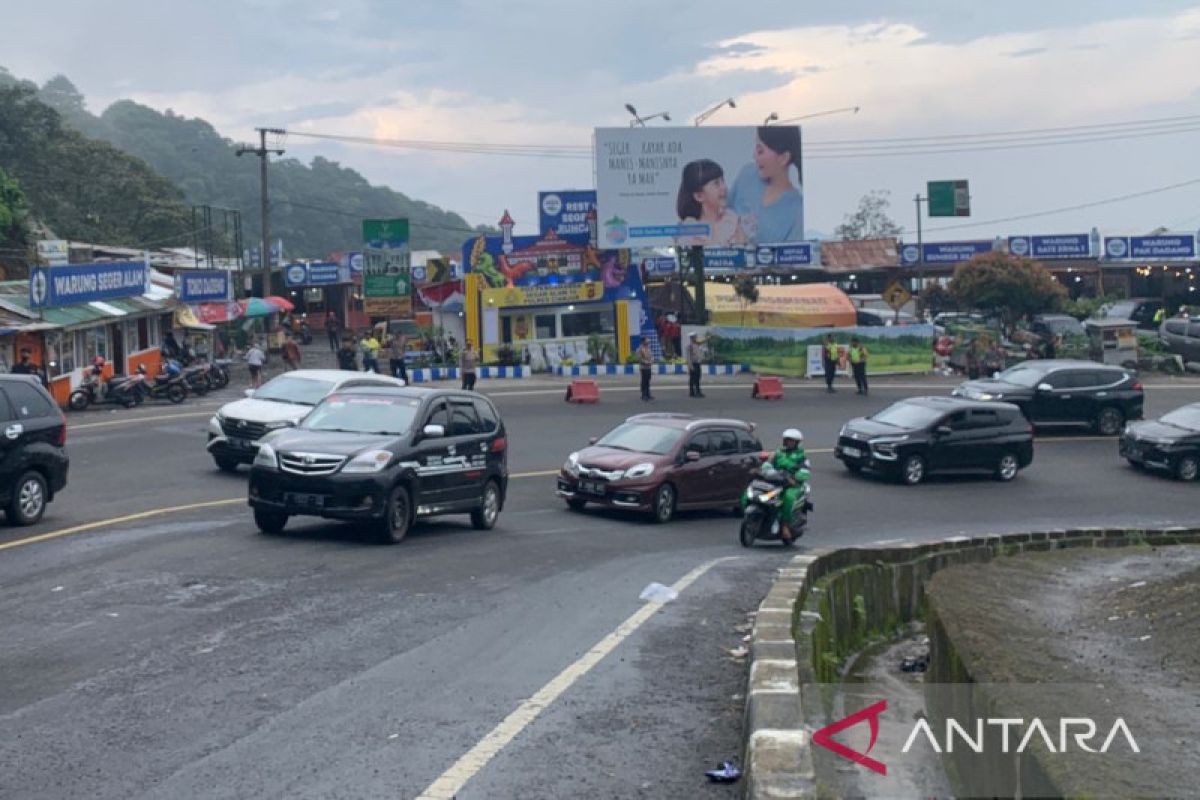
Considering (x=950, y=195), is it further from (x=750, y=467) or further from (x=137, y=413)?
(x=750, y=467)

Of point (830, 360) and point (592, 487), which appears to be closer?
point (592, 487)

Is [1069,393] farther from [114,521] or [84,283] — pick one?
[84,283]

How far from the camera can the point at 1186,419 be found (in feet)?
98.0

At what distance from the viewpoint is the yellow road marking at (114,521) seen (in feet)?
50.2

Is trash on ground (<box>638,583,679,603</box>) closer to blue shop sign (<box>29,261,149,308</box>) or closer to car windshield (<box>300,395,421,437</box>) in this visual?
car windshield (<box>300,395,421,437</box>)

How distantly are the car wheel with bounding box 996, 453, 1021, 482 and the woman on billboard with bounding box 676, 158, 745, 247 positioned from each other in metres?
25.4

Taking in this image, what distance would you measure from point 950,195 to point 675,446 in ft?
181

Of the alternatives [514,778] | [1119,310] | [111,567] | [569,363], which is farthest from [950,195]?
[514,778]

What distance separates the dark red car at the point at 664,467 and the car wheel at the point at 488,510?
250 cm

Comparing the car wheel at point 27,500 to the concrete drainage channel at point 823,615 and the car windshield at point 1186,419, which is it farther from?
the car windshield at point 1186,419

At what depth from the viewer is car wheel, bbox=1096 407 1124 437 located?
1378 inches

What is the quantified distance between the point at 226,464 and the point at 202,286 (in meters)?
24.3

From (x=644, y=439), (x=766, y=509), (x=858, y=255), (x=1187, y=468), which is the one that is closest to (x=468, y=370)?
(x=644, y=439)

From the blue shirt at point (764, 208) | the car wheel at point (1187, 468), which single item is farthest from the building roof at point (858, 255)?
the car wheel at point (1187, 468)
